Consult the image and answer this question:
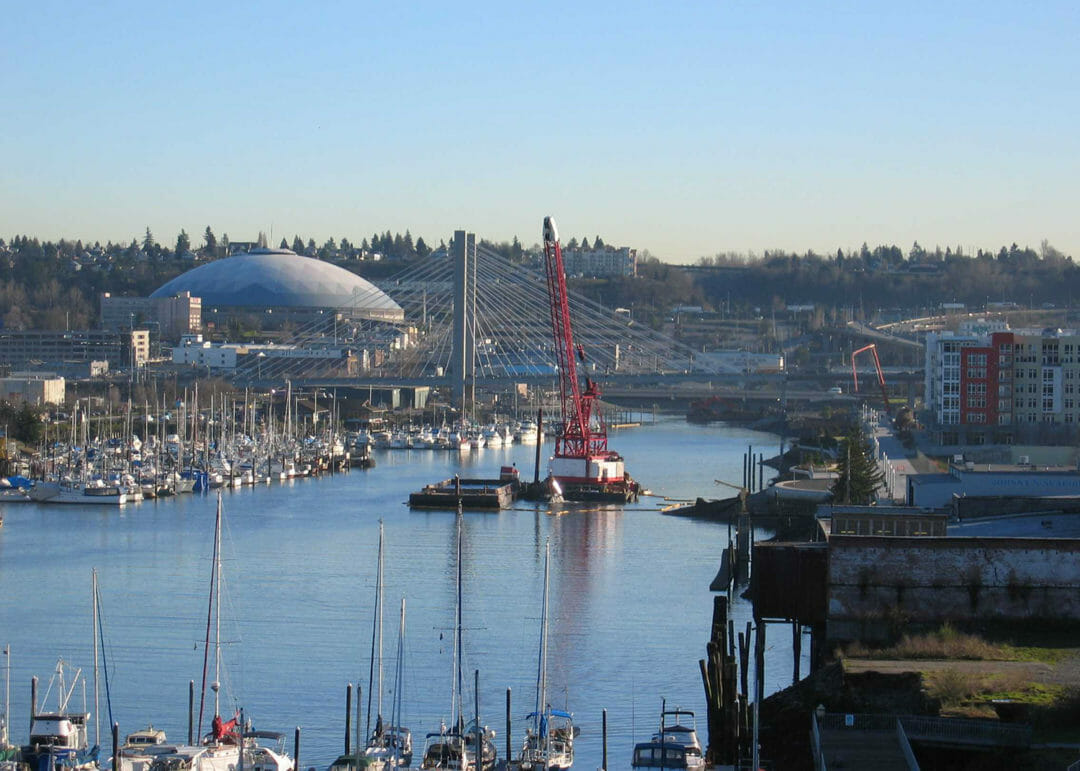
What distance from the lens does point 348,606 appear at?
10.4 m

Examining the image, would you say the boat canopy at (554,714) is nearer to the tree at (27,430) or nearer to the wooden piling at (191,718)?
the wooden piling at (191,718)

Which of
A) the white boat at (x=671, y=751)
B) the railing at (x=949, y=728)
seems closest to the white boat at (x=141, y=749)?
the white boat at (x=671, y=751)

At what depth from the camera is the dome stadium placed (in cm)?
4428

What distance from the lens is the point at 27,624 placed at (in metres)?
9.72

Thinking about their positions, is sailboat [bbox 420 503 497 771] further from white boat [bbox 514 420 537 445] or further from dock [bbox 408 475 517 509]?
white boat [bbox 514 420 537 445]

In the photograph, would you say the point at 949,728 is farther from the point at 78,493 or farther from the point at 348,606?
the point at 78,493

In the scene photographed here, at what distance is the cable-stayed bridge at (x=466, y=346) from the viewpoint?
2880 cm

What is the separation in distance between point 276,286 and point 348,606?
3482 cm

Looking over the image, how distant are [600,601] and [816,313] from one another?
39830 millimetres

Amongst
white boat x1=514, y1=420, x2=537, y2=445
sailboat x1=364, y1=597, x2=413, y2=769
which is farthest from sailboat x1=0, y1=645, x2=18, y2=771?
white boat x1=514, y1=420, x2=537, y2=445

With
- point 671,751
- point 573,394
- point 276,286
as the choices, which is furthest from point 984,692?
point 276,286

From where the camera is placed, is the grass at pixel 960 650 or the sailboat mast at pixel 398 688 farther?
the sailboat mast at pixel 398 688

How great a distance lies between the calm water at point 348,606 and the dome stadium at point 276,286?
88.8 feet

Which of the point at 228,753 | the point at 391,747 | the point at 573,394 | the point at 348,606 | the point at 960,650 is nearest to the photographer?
the point at 960,650
